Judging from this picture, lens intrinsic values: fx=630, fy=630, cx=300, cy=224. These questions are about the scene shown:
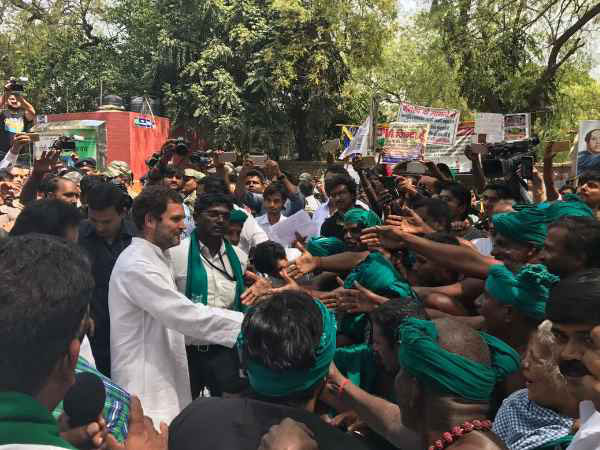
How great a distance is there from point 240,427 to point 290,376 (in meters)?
0.18

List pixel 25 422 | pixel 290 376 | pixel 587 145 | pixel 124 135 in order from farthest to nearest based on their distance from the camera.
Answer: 1. pixel 124 135
2. pixel 587 145
3. pixel 290 376
4. pixel 25 422

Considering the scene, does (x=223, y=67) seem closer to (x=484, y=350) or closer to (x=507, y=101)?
(x=507, y=101)

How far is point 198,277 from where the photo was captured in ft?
11.1

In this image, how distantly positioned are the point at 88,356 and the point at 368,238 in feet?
4.21

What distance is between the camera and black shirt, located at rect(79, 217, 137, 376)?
130 inches

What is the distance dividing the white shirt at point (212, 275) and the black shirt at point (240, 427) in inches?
67.7

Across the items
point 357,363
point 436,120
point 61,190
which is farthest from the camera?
point 436,120

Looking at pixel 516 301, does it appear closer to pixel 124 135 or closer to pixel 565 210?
pixel 565 210

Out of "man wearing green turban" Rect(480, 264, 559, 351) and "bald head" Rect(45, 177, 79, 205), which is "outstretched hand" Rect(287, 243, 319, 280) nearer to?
"man wearing green turban" Rect(480, 264, 559, 351)

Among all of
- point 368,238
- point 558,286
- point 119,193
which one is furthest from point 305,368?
point 119,193

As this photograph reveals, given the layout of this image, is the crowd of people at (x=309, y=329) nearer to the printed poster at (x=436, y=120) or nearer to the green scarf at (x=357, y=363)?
the green scarf at (x=357, y=363)

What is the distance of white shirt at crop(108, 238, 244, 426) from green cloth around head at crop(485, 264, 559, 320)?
1.22 metres

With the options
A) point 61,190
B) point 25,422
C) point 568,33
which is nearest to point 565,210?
point 25,422

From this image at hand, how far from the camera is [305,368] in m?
1.67
